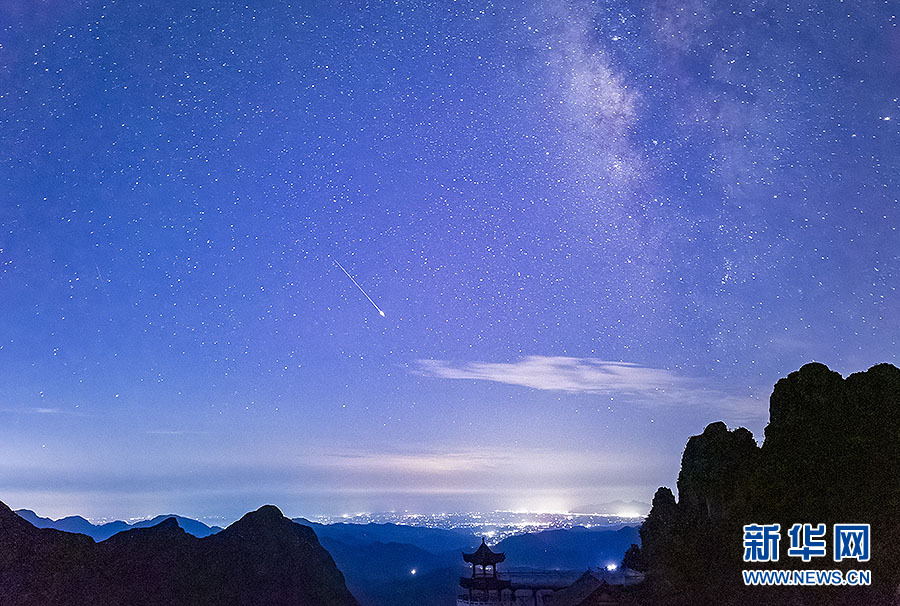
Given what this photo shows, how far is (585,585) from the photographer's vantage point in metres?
56.6

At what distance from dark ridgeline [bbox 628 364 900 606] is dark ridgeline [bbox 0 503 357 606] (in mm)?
60997

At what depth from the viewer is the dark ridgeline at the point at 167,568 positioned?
63531mm

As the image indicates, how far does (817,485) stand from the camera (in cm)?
2716

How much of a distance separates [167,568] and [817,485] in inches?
2872

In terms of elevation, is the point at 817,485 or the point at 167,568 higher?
the point at 817,485

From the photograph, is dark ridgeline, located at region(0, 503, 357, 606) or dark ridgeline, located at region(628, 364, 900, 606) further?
dark ridgeline, located at region(0, 503, 357, 606)

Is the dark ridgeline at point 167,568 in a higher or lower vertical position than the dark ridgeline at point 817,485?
lower

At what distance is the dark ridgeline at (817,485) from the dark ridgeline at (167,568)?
60997 mm

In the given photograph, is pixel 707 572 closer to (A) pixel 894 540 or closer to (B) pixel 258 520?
(A) pixel 894 540

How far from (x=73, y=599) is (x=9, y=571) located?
7.23 m

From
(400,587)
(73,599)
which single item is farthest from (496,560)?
(400,587)

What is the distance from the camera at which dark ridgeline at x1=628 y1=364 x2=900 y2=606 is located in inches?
1008

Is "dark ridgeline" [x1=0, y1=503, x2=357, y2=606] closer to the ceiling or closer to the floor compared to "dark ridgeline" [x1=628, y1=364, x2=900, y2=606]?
closer to the floor

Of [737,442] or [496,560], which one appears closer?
[737,442]
